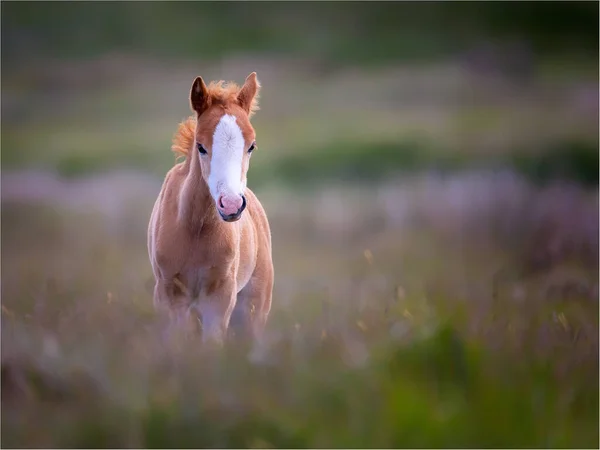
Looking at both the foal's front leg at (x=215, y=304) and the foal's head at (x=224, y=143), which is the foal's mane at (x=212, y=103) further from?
the foal's front leg at (x=215, y=304)

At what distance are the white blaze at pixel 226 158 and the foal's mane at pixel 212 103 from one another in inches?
12.3

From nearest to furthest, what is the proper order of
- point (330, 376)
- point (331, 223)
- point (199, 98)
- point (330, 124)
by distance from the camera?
point (330, 376)
point (199, 98)
point (331, 223)
point (330, 124)

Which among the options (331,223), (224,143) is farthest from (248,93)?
(331,223)

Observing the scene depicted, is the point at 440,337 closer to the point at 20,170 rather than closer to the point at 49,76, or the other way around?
the point at 20,170

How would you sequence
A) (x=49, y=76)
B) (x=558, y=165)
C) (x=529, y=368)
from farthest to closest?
(x=49, y=76) → (x=558, y=165) → (x=529, y=368)

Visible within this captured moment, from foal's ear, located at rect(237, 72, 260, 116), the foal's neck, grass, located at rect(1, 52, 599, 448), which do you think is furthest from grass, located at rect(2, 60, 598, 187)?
the foal's neck

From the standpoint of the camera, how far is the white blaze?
16.0 ft

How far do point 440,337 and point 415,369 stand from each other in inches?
8.0

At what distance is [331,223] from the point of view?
10.9 metres

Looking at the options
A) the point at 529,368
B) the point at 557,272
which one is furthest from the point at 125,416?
the point at 557,272

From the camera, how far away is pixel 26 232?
10336 millimetres

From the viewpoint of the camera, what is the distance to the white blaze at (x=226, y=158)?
489cm

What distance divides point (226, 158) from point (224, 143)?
0.39 feet

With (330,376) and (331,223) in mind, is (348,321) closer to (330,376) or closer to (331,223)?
(330,376)
